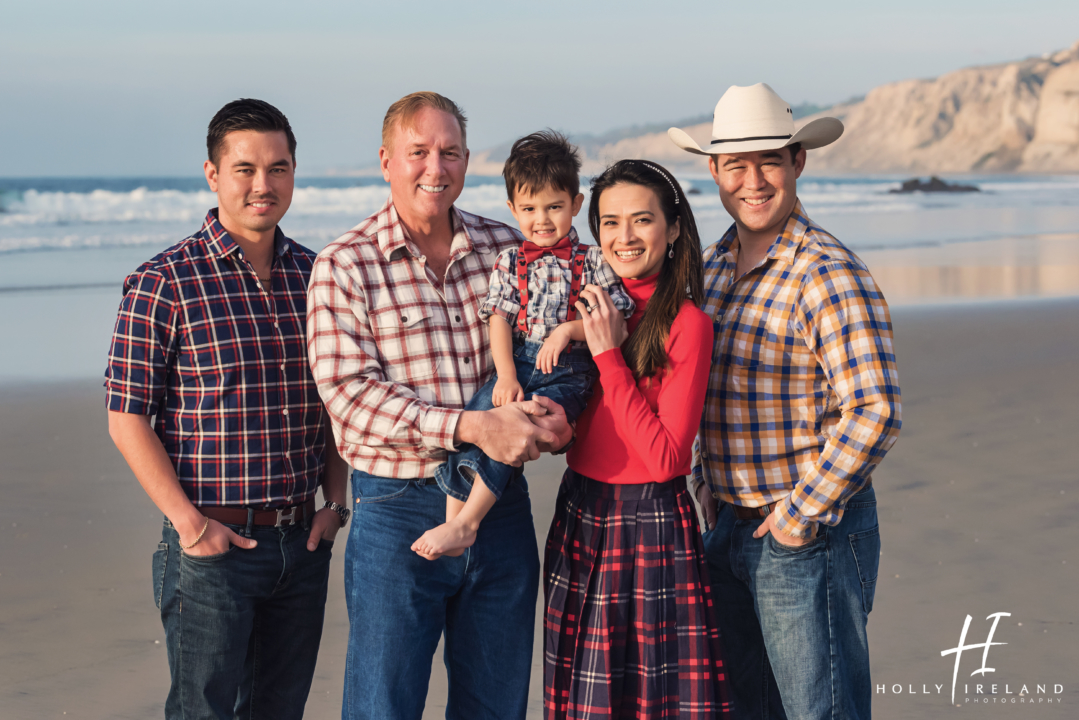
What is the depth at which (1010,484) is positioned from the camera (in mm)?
5844

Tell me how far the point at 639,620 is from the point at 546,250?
1080mm

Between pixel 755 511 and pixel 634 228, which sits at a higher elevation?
pixel 634 228

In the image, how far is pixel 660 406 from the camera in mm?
2535

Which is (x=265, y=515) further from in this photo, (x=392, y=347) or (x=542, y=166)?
(x=542, y=166)

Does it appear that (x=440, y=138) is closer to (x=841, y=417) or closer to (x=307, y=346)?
(x=307, y=346)

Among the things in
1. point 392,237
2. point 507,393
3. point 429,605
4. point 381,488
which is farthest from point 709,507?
point 392,237

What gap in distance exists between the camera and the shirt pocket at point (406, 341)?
265cm

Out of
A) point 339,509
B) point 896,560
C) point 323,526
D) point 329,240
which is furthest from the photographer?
point 329,240

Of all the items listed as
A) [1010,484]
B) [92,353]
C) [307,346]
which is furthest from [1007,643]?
[92,353]

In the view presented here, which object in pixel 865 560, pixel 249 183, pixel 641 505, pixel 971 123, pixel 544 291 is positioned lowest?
pixel 865 560

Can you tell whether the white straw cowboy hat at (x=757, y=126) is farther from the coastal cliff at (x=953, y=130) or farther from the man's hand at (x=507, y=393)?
the coastal cliff at (x=953, y=130)

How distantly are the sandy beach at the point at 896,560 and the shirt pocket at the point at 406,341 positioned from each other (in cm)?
172

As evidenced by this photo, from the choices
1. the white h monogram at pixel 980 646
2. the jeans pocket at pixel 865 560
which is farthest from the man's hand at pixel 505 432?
the white h monogram at pixel 980 646

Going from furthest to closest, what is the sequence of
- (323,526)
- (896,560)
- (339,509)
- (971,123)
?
(971,123) < (896,560) < (339,509) < (323,526)
